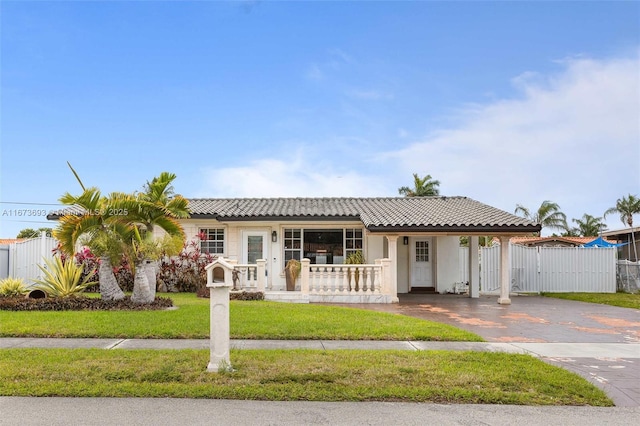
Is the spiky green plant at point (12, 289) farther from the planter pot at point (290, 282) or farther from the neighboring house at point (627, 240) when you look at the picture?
the neighboring house at point (627, 240)

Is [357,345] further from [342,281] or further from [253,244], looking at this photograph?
[253,244]

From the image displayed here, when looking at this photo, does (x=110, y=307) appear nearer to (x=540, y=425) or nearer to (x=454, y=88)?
(x=540, y=425)

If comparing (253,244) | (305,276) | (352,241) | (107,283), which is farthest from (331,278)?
(107,283)

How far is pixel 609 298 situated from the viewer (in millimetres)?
16641

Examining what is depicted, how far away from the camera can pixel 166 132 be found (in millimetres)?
16203

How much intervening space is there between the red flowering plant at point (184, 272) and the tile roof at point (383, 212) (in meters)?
1.61

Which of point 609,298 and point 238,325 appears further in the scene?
point 609,298

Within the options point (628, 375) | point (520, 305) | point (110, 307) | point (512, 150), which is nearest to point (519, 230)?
point (520, 305)

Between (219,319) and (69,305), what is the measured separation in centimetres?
697

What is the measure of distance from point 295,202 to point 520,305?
10.2m

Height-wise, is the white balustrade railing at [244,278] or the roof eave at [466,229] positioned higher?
the roof eave at [466,229]

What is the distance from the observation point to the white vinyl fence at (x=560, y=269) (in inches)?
752

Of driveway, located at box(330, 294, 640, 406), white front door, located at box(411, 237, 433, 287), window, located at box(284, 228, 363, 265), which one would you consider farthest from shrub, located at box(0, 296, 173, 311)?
white front door, located at box(411, 237, 433, 287)

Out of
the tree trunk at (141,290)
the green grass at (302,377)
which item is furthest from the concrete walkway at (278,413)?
the tree trunk at (141,290)
